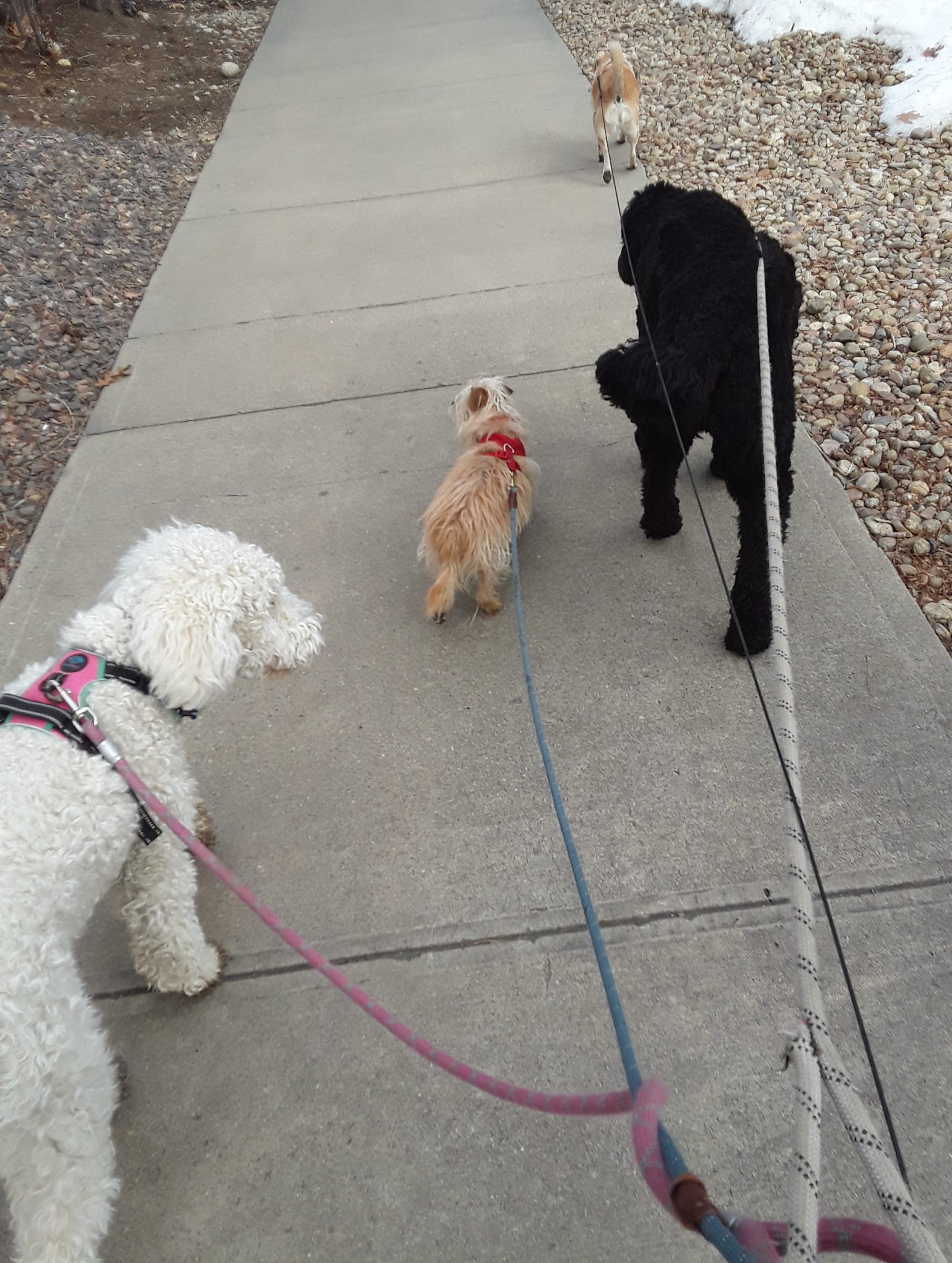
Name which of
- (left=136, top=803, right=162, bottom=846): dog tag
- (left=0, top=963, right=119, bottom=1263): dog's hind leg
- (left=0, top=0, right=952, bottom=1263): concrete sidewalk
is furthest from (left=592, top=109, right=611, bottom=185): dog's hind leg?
(left=0, top=963, right=119, bottom=1263): dog's hind leg

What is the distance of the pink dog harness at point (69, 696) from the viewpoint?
188 cm

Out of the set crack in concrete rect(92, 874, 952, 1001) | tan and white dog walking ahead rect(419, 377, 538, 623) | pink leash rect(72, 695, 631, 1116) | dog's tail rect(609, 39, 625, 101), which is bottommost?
crack in concrete rect(92, 874, 952, 1001)

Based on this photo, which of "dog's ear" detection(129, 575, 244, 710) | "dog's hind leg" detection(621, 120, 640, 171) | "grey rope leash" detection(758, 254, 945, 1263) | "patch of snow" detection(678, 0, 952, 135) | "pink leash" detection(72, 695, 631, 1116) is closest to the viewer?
"grey rope leash" detection(758, 254, 945, 1263)

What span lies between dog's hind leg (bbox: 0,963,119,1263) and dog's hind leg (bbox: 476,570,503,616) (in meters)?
2.04

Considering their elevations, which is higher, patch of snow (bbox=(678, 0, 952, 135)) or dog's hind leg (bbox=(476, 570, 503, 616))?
patch of snow (bbox=(678, 0, 952, 135))

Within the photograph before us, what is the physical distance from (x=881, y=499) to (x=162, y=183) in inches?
254

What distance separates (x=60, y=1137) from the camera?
1690 millimetres

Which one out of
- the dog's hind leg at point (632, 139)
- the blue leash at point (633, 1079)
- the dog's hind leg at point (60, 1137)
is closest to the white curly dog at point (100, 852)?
the dog's hind leg at point (60, 1137)

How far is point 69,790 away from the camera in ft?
5.98

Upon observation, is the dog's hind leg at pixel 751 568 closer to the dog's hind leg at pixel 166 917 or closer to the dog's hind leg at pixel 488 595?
the dog's hind leg at pixel 488 595

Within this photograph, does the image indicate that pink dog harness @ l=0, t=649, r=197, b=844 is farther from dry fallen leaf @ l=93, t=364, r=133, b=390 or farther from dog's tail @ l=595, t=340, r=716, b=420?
dry fallen leaf @ l=93, t=364, r=133, b=390

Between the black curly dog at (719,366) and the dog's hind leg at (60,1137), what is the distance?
239 cm

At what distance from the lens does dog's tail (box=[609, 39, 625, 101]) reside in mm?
6199

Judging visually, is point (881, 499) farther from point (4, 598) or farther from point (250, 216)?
point (250, 216)
